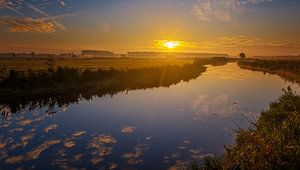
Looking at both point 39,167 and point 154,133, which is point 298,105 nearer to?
point 154,133

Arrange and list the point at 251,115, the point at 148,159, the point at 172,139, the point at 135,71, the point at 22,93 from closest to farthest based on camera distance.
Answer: the point at 148,159, the point at 172,139, the point at 251,115, the point at 22,93, the point at 135,71

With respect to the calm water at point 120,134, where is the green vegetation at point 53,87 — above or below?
above

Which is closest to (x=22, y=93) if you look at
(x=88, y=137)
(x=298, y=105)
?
(x=88, y=137)

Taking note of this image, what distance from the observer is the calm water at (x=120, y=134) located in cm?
912

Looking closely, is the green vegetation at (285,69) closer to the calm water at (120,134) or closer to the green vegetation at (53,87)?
the calm water at (120,134)

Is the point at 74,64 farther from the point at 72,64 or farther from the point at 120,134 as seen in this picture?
the point at 120,134

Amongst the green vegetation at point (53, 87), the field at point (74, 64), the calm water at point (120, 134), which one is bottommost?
the calm water at point (120, 134)

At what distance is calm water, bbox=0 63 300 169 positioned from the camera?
29.9 feet

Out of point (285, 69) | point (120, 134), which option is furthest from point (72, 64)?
point (120, 134)

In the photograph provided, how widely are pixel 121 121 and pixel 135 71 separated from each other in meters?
23.5

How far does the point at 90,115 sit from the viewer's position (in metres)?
16.2

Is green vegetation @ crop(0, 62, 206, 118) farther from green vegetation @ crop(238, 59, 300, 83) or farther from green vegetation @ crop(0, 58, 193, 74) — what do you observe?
green vegetation @ crop(238, 59, 300, 83)

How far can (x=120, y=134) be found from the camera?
12219 mm

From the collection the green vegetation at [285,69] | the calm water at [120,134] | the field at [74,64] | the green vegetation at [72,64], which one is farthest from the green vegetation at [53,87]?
the green vegetation at [285,69]
